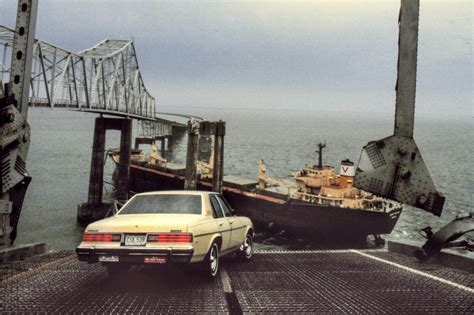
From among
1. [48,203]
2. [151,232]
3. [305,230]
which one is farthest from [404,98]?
[48,203]

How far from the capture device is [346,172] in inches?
1093

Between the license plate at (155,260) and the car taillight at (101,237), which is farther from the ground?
the car taillight at (101,237)

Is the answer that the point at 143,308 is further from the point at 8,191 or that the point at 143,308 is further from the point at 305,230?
the point at 305,230

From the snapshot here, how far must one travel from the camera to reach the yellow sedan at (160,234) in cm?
561

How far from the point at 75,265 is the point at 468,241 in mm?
7963

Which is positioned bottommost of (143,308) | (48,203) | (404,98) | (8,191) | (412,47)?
(48,203)

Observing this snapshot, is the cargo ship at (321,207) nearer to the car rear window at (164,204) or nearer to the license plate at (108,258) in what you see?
the car rear window at (164,204)

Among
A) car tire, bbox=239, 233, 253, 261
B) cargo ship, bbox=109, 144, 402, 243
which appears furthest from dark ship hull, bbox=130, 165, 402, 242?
car tire, bbox=239, 233, 253, 261

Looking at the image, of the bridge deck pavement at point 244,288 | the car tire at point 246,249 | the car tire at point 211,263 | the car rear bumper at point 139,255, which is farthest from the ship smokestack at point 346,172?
the car rear bumper at point 139,255

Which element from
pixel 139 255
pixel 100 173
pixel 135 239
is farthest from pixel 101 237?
pixel 100 173

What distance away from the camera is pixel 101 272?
276 inches

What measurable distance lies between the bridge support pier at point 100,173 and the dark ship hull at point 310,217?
10.5 m

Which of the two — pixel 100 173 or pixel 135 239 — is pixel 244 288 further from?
pixel 100 173

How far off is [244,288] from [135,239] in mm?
1723
